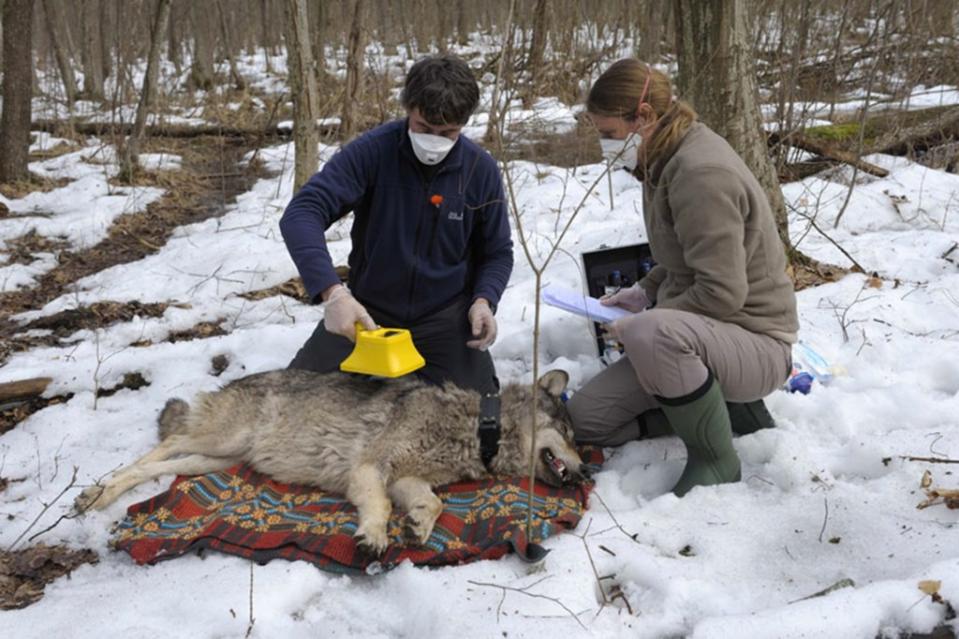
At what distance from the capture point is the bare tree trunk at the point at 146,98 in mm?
9500

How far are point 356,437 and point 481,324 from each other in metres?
0.90

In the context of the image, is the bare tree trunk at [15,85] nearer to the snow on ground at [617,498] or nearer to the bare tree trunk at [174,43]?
the snow on ground at [617,498]

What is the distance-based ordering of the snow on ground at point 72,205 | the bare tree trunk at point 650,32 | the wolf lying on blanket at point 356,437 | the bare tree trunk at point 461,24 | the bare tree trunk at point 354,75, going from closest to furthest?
1. the wolf lying on blanket at point 356,437
2. the snow on ground at point 72,205
3. the bare tree trunk at point 354,75
4. the bare tree trunk at point 650,32
5. the bare tree trunk at point 461,24

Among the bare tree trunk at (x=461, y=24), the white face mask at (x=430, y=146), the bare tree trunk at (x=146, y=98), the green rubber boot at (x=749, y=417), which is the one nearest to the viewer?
the green rubber boot at (x=749, y=417)

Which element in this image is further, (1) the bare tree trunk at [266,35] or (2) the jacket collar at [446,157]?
(1) the bare tree trunk at [266,35]

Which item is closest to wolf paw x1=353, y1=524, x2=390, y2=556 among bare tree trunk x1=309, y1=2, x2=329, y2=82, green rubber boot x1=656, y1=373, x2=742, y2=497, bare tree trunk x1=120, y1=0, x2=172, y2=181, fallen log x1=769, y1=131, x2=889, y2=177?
green rubber boot x1=656, y1=373, x2=742, y2=497

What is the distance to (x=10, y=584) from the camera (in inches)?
105

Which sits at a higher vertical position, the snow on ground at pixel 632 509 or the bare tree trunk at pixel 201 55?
the bare tree trunk at pixel 201 55

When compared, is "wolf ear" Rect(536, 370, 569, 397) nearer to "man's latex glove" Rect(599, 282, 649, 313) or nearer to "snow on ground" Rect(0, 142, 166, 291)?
"man's latex glove" Rect(599, 282, 649, 313)

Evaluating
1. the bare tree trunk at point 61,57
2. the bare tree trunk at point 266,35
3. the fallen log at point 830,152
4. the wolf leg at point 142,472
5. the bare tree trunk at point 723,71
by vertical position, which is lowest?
the wolf leg at point 142,472

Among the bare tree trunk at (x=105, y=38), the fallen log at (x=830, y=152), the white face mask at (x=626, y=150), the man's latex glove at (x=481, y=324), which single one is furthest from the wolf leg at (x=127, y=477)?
the bare tree trunk at (x=105, y=38)

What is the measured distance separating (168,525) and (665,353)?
234 centimetres

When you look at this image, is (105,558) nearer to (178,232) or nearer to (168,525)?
(168,525)

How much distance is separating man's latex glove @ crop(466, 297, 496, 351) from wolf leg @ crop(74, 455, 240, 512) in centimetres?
146
